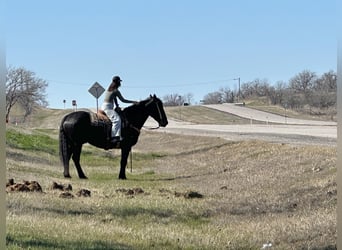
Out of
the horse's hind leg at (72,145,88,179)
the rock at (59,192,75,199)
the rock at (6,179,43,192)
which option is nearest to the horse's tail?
the horse's hind leg at (72,145,88,179)

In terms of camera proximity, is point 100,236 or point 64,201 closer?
point 100,236

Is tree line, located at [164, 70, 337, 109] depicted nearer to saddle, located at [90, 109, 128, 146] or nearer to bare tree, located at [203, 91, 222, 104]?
bare tree, located at [203, 91, 222, 104]

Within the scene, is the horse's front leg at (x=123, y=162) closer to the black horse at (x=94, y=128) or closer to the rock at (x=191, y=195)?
the black horse at (x=94, y=128)

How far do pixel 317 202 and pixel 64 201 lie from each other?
166 inches

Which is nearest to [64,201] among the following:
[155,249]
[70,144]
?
[155,249]

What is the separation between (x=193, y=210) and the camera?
32.2 feet

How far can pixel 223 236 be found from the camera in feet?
25.0

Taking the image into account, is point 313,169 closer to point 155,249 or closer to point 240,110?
point 155,249

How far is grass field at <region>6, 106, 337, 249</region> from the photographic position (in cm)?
700

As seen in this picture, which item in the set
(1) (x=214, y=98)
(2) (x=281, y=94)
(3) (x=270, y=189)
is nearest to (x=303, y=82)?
(2) (x=281, y=94)

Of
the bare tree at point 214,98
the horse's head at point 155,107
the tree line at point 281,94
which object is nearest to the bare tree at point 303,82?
the tree line at point 281,94

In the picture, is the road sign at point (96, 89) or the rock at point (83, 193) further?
the road sign at point (96, 89)

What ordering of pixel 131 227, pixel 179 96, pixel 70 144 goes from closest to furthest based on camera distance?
pixel 131 227 → pixel 70 144 → pixel 179 96

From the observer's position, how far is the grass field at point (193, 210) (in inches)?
275
